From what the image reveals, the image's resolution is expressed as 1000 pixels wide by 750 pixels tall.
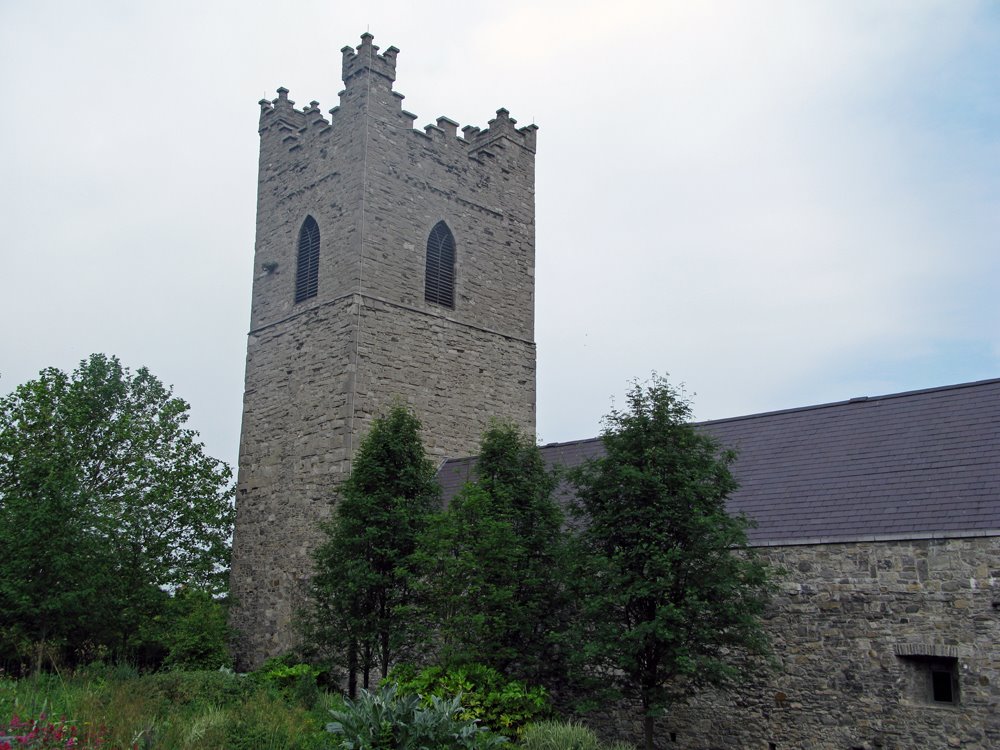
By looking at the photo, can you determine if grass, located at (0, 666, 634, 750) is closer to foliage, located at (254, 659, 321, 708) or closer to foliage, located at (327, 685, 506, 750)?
foliage, located at (254, 659, 321, 708)

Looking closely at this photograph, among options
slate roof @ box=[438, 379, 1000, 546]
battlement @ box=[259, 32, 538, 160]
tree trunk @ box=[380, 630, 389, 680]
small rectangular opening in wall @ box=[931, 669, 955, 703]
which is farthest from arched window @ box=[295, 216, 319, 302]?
small rectangular opening in wall @ box=[931, 669, 955, 703]

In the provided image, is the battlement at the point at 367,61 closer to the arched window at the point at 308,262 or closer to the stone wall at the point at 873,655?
the arched window at the point at 308,262

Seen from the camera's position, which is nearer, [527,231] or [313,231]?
[313,231]

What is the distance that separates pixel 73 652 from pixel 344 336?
958cm

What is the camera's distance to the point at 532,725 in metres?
13.0

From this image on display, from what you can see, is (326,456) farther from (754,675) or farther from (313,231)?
(754,675)

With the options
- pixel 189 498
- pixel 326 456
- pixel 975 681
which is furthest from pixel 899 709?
pixel 189 498

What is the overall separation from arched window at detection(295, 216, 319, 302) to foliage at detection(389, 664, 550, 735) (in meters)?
12.0

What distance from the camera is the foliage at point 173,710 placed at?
11.3m

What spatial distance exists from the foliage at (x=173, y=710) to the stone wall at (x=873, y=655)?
250 inches

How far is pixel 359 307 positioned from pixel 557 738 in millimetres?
12382

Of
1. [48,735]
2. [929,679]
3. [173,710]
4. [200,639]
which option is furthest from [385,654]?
[929,679]

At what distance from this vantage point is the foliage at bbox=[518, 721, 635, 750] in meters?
12.0

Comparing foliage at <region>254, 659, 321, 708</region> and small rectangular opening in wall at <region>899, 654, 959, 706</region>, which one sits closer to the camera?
small rectangular opening in wall at <region>899, 654, 959, 706</region>
